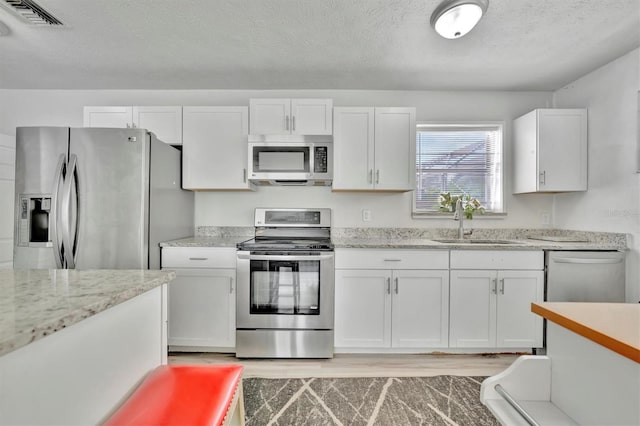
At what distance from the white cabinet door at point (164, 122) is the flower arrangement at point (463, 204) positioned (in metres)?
2.65

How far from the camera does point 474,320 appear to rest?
2.47 m

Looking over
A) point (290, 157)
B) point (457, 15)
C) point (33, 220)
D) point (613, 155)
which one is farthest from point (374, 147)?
point (33, 220)

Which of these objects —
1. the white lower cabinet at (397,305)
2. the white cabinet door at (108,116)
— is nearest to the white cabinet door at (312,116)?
the white lower cabinet at (397,305)

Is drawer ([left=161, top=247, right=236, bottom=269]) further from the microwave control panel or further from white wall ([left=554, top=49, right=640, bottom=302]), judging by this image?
white wall ([left=554, top=49, right=640, bottom=302])

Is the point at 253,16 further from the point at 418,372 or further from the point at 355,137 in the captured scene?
the point at 418,372

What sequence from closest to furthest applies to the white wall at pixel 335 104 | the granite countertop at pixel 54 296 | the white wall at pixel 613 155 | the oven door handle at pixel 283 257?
the granite countertop at pixel 54 296, the white wall at pixel 613 155, the oven door handle at pixel 283 257, the white wall at pixel 335 104

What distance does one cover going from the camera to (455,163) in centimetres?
318

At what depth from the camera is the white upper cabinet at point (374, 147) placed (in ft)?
9.07

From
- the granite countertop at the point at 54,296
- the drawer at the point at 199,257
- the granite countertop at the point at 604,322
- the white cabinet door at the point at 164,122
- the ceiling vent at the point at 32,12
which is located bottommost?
the drawer at the point at 199,257

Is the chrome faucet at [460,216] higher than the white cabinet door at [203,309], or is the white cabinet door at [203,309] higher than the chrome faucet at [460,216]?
the chrome faucet at [460,216]

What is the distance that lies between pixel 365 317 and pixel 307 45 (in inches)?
86.6

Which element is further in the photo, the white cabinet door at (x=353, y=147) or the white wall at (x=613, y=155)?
the white cabinet door at (x=353, y=147)

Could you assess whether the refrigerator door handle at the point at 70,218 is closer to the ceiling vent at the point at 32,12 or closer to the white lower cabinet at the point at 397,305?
the ceiling vent at the point at 32,12

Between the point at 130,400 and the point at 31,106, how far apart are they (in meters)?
3.71
